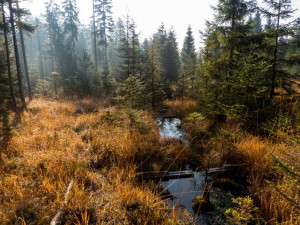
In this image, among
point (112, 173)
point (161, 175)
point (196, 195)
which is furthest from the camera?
point (161, 175)

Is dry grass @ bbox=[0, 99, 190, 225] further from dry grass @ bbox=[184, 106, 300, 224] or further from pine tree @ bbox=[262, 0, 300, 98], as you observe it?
pine tree @ bbox=[262, 0, 300, 98]

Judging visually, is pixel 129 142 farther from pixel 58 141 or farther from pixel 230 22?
pixel 230 22

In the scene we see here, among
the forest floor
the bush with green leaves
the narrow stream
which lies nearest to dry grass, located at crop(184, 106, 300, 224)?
the forest floor

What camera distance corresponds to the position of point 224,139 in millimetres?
5355

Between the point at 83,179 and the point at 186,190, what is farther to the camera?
the point at 186,190

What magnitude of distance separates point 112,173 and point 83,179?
812mm

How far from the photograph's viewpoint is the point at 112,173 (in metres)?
3.93

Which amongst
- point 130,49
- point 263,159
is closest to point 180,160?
point 263,159

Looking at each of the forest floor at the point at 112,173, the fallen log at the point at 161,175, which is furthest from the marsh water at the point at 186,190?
the forest floor at the point at 112,173

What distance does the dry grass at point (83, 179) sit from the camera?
2.51 meters

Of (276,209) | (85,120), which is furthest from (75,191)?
(85,120)

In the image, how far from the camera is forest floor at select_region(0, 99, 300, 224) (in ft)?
8.31

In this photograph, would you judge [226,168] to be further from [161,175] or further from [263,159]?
[161,175]

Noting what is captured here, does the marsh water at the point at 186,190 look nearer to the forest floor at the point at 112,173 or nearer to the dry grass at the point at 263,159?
the forest floor at the point at 112,173
